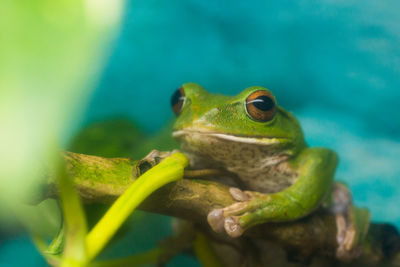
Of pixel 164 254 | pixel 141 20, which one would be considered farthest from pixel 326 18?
pixel 164 254

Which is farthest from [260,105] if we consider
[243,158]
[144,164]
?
[144,164]

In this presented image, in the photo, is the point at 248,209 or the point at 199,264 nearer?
the point at 248,209

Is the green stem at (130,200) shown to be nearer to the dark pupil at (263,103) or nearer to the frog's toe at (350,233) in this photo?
the dark pupil at (263,103)

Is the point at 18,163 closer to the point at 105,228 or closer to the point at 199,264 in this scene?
the point at 105,228

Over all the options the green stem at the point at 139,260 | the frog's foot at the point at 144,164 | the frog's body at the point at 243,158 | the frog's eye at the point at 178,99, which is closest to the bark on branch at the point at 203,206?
the frog's foot at the point at 144,164

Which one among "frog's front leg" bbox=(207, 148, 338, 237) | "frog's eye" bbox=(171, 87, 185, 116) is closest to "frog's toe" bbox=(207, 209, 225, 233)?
"frog's front leg" bbox=(207, 148, 338, 237)

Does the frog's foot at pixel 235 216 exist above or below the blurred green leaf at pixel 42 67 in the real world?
above

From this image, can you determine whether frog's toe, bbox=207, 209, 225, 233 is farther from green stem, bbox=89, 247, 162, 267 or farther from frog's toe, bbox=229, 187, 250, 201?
green stem, bbox=89, 247, 162, 267
